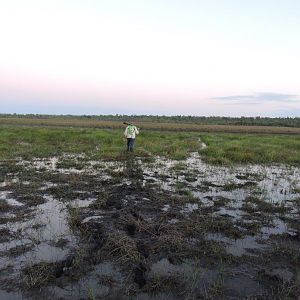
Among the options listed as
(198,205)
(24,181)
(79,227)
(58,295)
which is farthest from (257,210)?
(24,181)

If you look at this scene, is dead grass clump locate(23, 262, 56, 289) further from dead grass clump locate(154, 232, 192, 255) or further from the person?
the person

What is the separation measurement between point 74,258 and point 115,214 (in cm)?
256

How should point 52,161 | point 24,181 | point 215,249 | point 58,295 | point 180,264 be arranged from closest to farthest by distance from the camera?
point 58,295 < point 180,264 < point 215,249 < point 24,181 < point 52,161

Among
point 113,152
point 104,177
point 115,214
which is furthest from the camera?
point 113,152

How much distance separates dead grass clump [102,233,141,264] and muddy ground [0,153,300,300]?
0.06 feet

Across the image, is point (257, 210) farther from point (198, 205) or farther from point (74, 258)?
point (74, 258)

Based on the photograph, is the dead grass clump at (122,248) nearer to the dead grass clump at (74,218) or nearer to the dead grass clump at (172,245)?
the dead grass clump at (172,245)

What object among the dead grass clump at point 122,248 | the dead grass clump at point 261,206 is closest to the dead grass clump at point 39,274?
the dead grass clump at point 122,248

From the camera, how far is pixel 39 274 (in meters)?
5.54

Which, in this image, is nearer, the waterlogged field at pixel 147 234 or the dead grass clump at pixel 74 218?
the waterlogged field at pixel 147 234

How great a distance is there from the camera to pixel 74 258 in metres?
6.21

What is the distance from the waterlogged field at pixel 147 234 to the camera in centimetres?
544

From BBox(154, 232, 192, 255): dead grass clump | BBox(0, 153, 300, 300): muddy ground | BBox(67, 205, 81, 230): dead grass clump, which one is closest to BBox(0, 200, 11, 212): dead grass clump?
BBox(0, 153, 300, 300): muddy ground

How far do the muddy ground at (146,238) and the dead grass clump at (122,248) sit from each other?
0.7 inches
